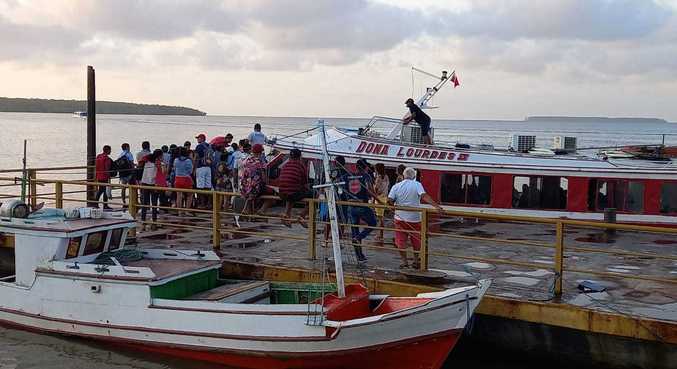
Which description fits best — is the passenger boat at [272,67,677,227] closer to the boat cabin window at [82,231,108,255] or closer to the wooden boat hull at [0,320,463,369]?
the boat cabin window at [82,231,108,255]

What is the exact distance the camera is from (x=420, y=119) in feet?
62.6

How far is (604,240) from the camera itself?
15.5 meters

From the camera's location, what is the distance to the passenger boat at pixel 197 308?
945 cm

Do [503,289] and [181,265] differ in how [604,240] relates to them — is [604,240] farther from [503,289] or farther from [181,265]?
[181,265]

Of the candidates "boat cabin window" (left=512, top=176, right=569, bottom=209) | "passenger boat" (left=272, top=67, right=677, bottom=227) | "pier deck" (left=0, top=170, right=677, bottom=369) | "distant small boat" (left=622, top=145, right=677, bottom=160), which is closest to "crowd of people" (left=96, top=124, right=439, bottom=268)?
"pier deck" (left=0, top=170, right=677, bottom=369)

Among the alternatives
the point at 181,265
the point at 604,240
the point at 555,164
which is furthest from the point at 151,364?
the point at 555,164

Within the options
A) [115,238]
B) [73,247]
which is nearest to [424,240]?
[115,238]

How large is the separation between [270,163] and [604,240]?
8123 mm

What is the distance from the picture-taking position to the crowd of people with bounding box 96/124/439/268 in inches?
476

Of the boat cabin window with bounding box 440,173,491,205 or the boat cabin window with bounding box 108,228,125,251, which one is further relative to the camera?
the boat cabin window with bounding box 440,173,491,205

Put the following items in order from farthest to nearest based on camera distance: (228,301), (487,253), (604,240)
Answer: (604,240) → (487,253) → (228,301)

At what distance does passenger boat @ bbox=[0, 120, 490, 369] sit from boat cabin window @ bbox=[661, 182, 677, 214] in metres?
9.42

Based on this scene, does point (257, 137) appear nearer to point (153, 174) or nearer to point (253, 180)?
point (153, 174)

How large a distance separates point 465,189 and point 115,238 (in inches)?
361
